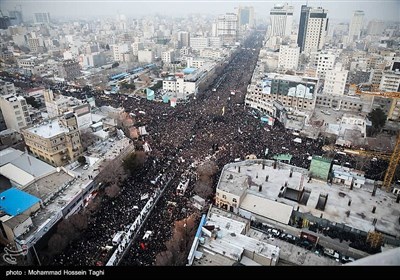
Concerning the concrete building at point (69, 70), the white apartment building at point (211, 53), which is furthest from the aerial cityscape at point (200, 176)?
the white apartment building at point (211, 53)

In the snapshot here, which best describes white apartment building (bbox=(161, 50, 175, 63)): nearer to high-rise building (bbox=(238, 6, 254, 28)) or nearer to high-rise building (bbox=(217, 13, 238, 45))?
high-rise building (bbox=(217, 13, 238, 45))

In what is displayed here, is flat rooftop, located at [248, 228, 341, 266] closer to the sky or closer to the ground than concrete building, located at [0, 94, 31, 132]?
closer to the ground

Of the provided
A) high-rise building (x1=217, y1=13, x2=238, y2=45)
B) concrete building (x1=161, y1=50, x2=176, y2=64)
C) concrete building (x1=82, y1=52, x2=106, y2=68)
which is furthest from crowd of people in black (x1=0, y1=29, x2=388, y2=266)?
high-rise building (x1=217, y1=13, x2=238, y2=45)

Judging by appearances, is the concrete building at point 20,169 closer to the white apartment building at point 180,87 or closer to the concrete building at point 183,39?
the white apartment building at point 180,87

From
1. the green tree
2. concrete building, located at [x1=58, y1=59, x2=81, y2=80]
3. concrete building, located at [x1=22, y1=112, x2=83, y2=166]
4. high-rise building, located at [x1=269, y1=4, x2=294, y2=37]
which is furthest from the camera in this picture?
high-rise building, located at [x1=269, y1=4, x2=294, y2=37]

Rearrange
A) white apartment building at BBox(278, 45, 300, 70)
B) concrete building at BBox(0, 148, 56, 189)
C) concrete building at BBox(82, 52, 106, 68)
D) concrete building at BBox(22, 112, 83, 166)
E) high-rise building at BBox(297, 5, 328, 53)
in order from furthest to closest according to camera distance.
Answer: high-rise building at BBox(297, 5, 328, 53) → concrete building at BBox(82, 52, 106, 68) → white apartment building at BBox(278, 45, 300, 70) → concrete building at BBox(22, 112, 83, 166) → concrete building at BBox(0, 148, 56, 189)

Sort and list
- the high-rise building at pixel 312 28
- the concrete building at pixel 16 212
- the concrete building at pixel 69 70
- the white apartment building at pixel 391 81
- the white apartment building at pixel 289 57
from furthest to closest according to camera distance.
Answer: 1. the high-rise building at pixel 312 28
2. the white apartment building at pixel 289 57
3. the concrete building at pixel 69 70
4. the white apartment building at pixel 391 81
5. the concrete building at pixel 16 212

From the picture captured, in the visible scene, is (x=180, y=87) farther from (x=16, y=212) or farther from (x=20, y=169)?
(x=16, y=212)

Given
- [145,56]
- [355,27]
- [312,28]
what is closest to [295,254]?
[145,56]
